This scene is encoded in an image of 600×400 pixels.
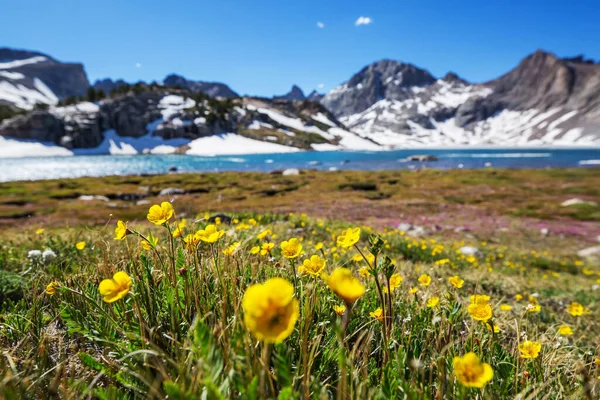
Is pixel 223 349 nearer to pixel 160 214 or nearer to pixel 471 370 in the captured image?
pixel 160 214

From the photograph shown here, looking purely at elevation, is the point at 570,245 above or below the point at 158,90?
below

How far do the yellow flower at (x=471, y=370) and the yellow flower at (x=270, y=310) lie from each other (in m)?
0.65

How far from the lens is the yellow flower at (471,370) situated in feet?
3.62

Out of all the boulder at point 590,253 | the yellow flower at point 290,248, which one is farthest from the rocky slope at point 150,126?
the yellow flower at point 290,248

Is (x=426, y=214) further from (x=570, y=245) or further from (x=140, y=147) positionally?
(x=140, y=147)

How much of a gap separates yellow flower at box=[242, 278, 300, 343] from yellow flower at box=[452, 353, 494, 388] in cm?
65

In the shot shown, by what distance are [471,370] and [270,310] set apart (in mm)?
829

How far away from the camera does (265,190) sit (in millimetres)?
34844

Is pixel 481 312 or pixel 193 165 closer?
pixel 481 312

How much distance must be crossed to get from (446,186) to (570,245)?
23.0 metres

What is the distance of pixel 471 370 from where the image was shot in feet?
3.79

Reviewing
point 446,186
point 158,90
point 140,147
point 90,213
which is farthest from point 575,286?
point 158,90

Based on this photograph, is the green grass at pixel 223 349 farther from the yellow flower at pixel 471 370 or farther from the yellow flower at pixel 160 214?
the yellow flower at pixel 160 214

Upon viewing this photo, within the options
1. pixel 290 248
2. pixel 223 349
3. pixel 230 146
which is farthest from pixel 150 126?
pixel 223 349
